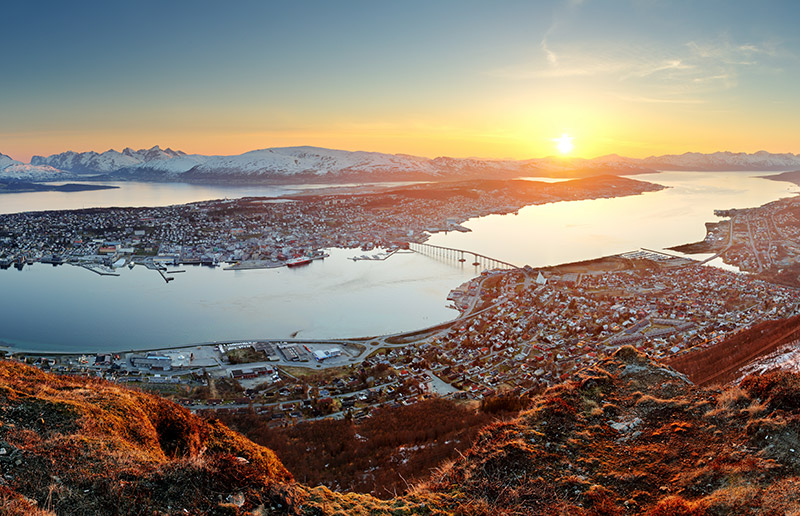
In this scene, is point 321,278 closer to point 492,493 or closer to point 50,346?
point 50,346

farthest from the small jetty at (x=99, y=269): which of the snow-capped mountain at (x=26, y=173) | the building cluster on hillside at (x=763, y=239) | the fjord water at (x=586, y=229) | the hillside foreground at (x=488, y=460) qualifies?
the snow-capped mountain at (x=26, y=173)

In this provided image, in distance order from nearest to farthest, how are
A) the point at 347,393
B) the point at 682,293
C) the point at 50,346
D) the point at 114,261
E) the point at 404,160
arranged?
the point at 347,393
the point at 50,346
the point at 682,293
the point at 114,261
the point at 404,160

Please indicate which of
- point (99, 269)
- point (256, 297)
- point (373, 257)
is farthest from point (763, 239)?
point (99, 269)

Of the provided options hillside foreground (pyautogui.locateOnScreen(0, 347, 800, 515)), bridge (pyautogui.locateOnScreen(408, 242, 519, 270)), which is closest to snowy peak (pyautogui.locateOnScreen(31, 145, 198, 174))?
bridge (pyautogui.locateOnScreen(408, 242, 519, 270))

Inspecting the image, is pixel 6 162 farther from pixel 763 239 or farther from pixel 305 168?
pixel 763 239

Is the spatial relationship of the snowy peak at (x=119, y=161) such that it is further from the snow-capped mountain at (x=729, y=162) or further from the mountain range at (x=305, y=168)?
the snow-capped mountain at (x=729, y=162)

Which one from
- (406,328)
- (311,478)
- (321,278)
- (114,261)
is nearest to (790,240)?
(406,328)
